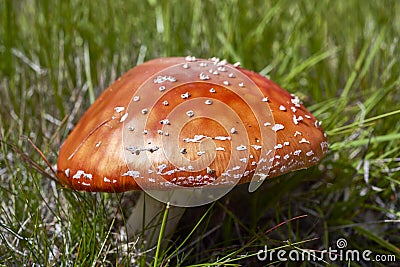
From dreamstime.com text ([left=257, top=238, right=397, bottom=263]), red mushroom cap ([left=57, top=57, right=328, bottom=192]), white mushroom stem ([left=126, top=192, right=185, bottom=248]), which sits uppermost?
red mushroom cap ([left=57, top=57, right=328, bottom=192])

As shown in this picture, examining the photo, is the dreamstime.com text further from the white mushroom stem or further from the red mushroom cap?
the red mushroom cap

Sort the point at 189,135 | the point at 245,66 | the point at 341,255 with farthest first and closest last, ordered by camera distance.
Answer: the point at 245,66 → the point at 341,255 → the point at 189,135

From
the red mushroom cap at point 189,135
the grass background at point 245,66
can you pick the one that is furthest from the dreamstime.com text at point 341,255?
the red mushroom cap at point 189,135

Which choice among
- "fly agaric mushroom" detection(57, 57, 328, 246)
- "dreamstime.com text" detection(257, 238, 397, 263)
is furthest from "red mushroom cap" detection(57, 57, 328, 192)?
"dreamstime.com text" detection(257, 238, 397, 263)

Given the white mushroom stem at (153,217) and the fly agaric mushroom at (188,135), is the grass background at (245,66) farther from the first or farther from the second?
the fly agaric mushroom at (188,135)

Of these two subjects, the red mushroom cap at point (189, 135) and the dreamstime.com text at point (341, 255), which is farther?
the dreamstime.com text at point (341, 255)

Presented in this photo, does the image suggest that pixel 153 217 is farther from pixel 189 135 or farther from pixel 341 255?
pixel 341 255

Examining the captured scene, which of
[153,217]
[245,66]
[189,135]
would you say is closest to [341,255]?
[153,217]
